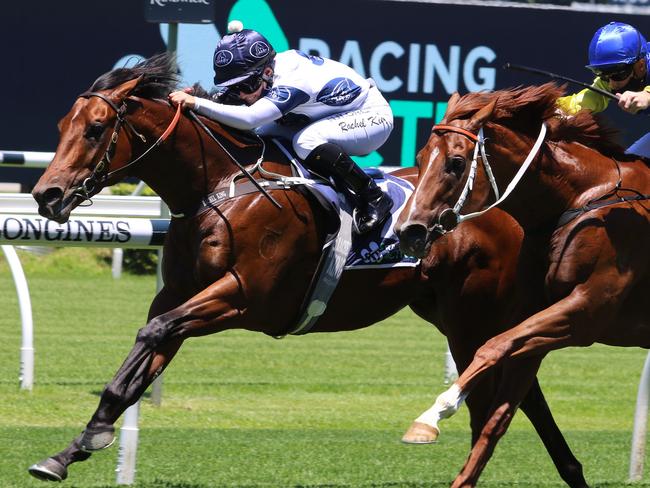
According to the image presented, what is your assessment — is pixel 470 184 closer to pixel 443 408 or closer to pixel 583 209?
pixel 583 209

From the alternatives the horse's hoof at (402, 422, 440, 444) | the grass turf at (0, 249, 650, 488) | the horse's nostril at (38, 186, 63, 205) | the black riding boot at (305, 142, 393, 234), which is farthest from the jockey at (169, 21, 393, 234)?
the horse's hoof at (402, 422, 440, 444)

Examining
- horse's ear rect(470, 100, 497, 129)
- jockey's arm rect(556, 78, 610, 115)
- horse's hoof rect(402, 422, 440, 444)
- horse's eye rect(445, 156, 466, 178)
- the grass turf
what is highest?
horse's ear rect(470, 100, 497, 129)

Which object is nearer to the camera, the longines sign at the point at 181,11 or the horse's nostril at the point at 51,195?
the horse's nostril at the point at 51,195

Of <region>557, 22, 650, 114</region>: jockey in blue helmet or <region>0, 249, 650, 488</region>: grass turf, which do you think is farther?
<region>0, 249, 650, 488</region>: grass turf

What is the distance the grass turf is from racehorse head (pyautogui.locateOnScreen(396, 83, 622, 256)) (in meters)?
1.61

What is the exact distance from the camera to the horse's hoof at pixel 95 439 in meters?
5.02

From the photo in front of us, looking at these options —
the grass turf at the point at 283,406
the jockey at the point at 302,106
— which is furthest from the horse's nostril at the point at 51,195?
the grass turf at the point at 283,406

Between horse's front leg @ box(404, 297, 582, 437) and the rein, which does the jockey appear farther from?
horse's front leg @ box(404, 297, 582, 437)

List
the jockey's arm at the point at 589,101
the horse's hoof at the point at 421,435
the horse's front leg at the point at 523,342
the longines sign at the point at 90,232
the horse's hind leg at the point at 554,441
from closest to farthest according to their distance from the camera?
1. the horse's hoof at the point at 421,435
2. the horse's front leg at the point at 523,342
3. the jockey's arm at the point at 589,101
4. the horse's hind leg at the point at 554,441
5. the longines sign at the point at 90,232

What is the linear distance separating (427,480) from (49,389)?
130 inches

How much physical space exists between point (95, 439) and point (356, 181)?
1.62 m

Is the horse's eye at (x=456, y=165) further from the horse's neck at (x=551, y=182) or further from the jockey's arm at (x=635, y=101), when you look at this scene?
the jockey's arm at (x=635, y=101)

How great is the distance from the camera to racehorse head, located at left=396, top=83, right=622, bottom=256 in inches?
186

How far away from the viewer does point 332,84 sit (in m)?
5.91
